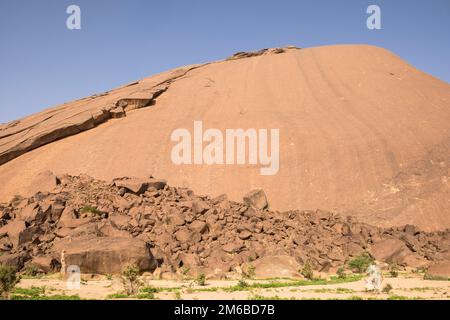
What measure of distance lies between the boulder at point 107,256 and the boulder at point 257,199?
8218mm

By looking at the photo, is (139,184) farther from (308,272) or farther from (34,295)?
(34,295)

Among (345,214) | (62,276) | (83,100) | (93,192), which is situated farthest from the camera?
(83,100)

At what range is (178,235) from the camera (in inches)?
715

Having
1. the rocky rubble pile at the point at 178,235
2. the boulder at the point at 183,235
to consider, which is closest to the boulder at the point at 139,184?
the rocky rubble pile at the point at 178,235

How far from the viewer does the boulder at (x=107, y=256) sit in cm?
1466

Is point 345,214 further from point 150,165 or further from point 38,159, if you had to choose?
point 38,159

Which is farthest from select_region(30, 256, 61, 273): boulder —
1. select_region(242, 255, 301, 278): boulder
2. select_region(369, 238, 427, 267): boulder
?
select_region(369, 238, 427, 267): boulder

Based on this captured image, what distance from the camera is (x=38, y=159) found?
27625 mm

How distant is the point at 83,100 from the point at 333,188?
70.8 ft

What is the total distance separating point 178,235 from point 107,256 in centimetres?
399

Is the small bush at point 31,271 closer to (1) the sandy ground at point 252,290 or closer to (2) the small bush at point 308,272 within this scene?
(1) the sandy ground at point 252,290

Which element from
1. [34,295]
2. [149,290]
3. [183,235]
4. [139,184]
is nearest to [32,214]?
[139,184]

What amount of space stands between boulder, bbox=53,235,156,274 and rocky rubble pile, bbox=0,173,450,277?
31 mm
